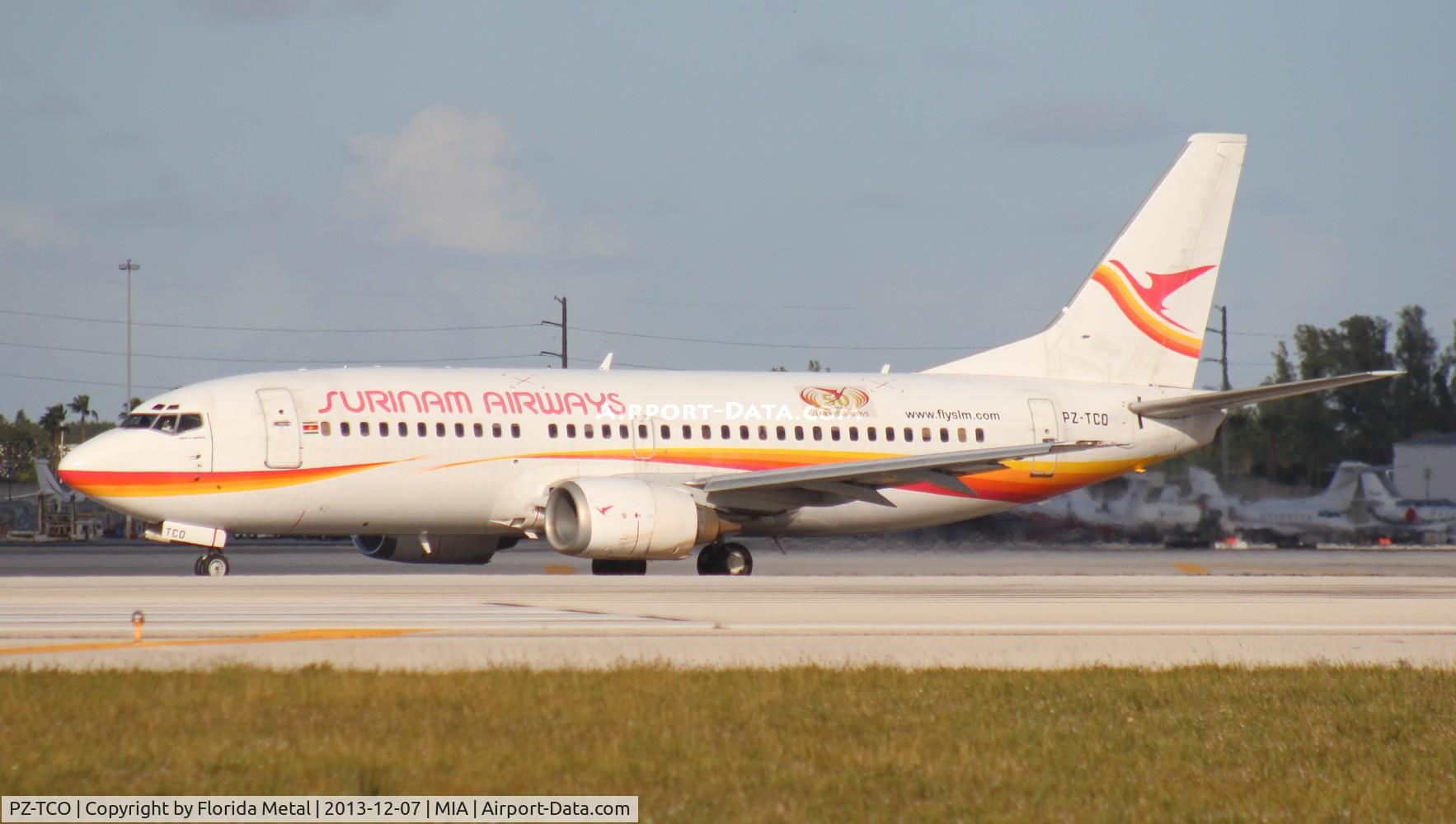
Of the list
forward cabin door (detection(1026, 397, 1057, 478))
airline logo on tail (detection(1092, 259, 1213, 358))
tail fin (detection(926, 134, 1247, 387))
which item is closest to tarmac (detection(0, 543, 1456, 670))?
forward cabin door (detection(1026, 397, 1057, 478))

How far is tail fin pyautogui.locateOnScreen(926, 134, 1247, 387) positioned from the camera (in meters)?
33.9

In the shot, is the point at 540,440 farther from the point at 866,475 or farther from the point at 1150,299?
the point at 1150,299

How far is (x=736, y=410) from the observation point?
3044 cm

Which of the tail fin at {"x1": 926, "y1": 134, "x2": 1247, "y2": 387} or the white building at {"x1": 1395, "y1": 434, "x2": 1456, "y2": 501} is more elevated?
the tail fin at {"x1": 926, "y1": 134, "x2": 1247, "y2": 387}

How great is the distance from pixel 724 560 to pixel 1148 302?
1061cm

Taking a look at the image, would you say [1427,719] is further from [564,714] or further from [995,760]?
[564,714]

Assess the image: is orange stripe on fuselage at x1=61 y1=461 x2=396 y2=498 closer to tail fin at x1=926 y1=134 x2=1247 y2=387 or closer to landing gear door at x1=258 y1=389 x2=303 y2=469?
landing gear door at x1=258 y1=389 x2=303 y2=469

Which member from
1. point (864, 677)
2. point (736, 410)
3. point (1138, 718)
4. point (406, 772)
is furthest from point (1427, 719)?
point (736, 410)

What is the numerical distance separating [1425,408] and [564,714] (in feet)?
182

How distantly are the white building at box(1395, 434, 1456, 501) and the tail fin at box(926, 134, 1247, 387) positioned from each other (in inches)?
573

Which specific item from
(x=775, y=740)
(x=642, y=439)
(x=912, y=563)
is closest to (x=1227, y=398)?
(x=912, y=563)

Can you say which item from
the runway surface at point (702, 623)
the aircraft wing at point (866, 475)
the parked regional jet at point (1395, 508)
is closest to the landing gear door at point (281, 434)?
the runway surface at point (702, 623)

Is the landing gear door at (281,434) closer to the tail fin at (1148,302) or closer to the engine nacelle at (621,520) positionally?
the engine nacelle at (621,520)

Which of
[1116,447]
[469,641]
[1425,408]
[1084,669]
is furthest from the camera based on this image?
[1425,408]
